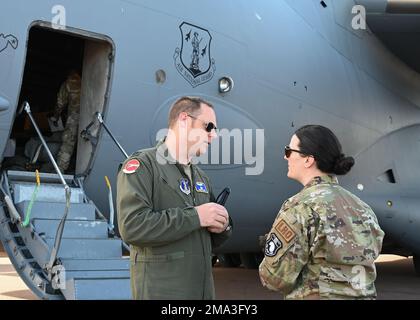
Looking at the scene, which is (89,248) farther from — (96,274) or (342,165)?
(342,165)

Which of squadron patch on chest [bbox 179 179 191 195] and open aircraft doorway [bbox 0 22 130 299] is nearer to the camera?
squadron patch on chest [bbox 179 179 191 195]

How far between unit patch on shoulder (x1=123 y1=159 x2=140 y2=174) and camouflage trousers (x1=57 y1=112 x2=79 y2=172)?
2.87 metres

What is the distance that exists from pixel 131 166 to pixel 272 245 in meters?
0.72

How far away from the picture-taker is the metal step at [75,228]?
13.2 ft

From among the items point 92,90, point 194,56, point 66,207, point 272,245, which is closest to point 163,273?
point 272,245

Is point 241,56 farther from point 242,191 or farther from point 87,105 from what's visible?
point 87,105

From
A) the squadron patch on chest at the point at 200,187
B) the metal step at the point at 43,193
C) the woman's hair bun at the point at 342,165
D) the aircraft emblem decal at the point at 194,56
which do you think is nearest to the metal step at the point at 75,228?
the metal step at the point at 43,193

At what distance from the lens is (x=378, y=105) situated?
8.85 m

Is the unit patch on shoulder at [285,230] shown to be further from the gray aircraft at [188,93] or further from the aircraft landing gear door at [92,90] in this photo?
the aircraft landing gear door at [92,90]

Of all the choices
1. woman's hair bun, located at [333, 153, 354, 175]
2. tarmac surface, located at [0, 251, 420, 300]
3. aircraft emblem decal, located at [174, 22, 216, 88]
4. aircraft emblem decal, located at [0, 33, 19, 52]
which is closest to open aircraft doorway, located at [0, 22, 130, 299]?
aircraft emblem decal, located at [0, 33, 19, 52]

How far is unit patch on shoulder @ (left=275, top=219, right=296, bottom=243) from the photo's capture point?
219 centimetres

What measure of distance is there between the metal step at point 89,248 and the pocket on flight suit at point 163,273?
1522 mm

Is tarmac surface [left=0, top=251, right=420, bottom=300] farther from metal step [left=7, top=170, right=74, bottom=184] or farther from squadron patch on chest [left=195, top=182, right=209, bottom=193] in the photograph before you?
squadron patch on chest [left=195, top=182, right=209, bottom=193]

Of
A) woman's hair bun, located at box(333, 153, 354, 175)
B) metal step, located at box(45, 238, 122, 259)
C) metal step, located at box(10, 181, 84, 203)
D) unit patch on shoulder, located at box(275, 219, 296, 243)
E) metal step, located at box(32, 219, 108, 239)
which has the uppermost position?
woman's hair bun, located at box(333, 153, 354, 175)
